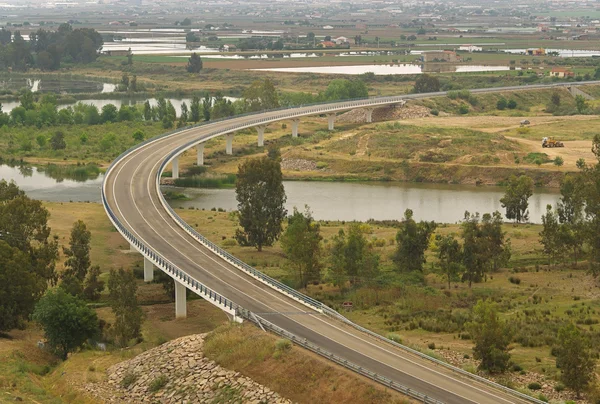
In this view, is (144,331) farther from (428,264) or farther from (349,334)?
(428,264)

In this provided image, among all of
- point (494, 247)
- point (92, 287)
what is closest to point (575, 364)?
point (494, 247)

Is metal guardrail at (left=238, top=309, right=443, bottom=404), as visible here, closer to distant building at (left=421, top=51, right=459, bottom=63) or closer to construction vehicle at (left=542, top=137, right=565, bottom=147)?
construction vehicle at (left=542, top=137, right=565, bottom=147)

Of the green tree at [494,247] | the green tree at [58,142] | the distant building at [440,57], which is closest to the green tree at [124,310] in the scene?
the green tree at [494,247]

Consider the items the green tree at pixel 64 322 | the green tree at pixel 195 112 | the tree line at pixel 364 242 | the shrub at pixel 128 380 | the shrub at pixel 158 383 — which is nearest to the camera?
the shrub at pixel 158 383

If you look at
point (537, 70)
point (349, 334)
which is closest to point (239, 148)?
point (349, 334)

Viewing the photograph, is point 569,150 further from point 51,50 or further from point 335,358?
point 51,50

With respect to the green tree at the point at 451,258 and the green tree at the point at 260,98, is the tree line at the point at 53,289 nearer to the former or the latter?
the green tree at the point at 451,258

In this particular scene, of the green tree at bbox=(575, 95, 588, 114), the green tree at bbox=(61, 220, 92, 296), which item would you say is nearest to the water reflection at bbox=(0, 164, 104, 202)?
the green tree at bbox=(61, 220, 92, 296)
